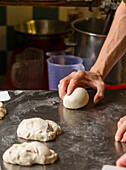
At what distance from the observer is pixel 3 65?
3.61 meters

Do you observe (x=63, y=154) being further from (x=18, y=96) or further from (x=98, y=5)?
(x=98, y=5)

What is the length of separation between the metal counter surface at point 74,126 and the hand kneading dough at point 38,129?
0.09 feet

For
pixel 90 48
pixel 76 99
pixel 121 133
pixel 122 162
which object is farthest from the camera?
pixel 90 48

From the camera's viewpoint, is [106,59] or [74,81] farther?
[106,59]

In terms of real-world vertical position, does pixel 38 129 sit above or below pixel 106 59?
below

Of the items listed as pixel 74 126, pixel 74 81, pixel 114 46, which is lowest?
pixel 74 126

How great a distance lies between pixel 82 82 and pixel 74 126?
14.9 inches

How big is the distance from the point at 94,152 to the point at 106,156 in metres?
0.05

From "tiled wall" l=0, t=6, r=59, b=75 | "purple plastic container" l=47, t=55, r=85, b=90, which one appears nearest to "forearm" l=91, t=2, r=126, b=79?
"purple plastic container" l=47, t=55, r=85, b=90

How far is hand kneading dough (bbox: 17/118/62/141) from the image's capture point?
1.37 meters

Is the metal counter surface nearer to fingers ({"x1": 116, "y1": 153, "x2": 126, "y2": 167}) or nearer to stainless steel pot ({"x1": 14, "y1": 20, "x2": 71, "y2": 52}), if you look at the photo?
fingers ({"x1": 116, "y1": 153, "x2": 126, "y2": 167})

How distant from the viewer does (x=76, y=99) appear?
5.39 feet

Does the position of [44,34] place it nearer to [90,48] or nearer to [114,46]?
[90,48]

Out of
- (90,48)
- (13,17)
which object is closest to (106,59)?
(90,48)
